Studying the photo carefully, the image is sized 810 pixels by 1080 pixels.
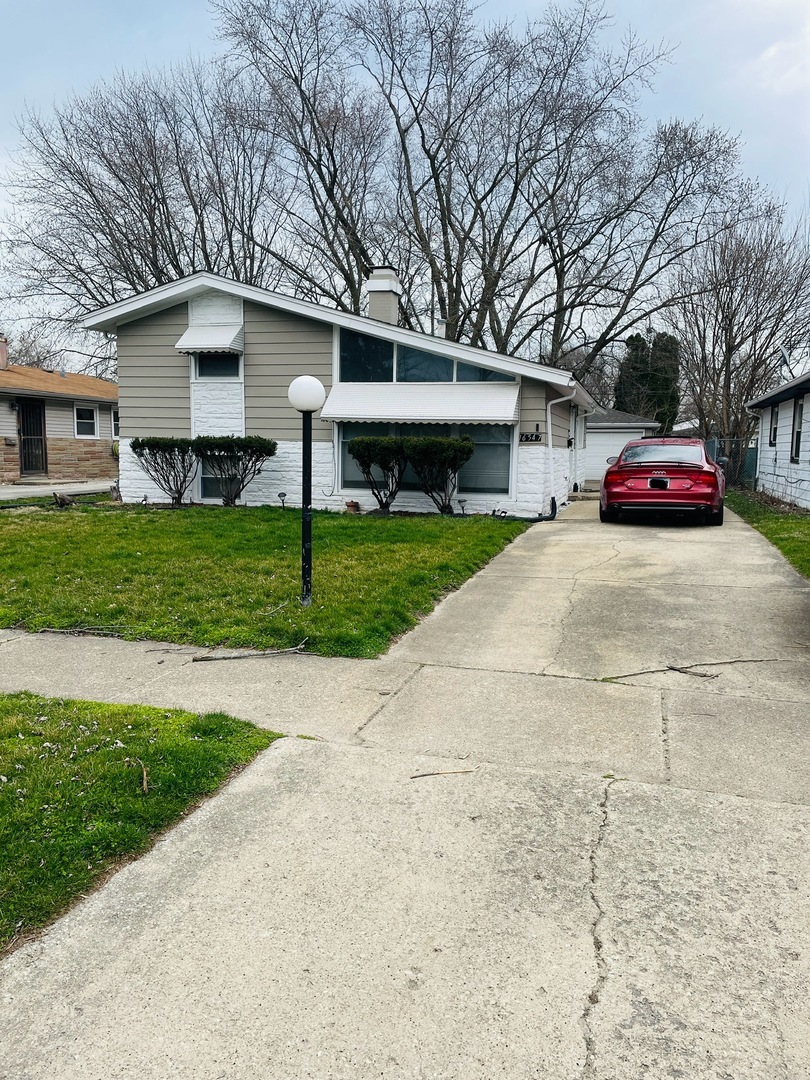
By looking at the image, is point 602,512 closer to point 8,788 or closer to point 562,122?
point 8,788

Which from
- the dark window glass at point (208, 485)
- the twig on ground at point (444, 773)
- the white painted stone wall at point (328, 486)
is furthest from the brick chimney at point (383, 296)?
the twig on ground at point (444, 773)

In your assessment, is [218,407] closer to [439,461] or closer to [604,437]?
[439,461]

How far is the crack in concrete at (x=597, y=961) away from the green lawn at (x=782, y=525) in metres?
6.35

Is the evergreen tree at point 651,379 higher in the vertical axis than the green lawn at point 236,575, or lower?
higher

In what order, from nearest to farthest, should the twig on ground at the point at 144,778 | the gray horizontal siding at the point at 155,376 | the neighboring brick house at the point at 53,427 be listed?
the twig on ground at the point at 144,778, the gray horizontal siding at the point at 155,376, the neighboring brick house at the point at 53,427

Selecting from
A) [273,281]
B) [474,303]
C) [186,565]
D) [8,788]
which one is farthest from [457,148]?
[8,788]

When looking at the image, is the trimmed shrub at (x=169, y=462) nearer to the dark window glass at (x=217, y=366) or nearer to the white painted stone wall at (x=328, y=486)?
the white painted stone wall at (x=328, y=486)

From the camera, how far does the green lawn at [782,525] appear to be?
9.40m

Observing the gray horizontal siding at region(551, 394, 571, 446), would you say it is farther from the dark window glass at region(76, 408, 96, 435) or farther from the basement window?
the dark window glass at region(76, 408, 96, 435)

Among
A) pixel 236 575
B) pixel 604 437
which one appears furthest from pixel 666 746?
pixel 604 437

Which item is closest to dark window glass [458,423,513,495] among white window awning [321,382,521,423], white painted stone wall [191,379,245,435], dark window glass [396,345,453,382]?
white window awning [321,382,521,423]

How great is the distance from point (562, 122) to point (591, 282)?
184 inches

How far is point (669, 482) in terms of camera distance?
40.4 ft

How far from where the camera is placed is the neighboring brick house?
74.4 feet
